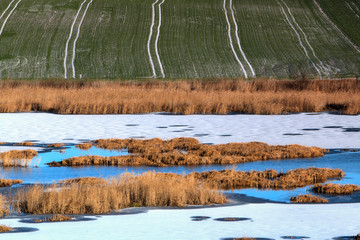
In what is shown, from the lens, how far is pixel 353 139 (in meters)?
21.8

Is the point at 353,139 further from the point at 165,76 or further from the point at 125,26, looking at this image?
the point at 125,26

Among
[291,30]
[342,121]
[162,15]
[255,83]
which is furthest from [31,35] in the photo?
[342,121]

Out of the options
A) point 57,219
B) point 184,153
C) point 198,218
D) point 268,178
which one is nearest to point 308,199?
point 268,178

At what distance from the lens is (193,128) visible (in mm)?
24781

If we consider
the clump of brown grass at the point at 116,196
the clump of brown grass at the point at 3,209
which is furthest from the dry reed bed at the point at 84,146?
the clump of brown grass at the point at 3,209

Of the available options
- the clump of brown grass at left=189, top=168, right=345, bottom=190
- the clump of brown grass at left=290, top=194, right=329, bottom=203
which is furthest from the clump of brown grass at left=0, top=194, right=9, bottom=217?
the clump of brown grass at left=290, top=194, right=329, bottom=203

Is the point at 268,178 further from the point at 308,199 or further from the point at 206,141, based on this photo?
the point at 206,141

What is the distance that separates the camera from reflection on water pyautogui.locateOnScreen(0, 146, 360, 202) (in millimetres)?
13984

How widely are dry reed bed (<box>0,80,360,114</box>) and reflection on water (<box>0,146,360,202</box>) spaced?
438 inches

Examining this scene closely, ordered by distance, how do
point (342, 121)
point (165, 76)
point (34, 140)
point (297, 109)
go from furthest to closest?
point (165, 76)
point (297, 109)
point (342, 121)
point (34, 140)

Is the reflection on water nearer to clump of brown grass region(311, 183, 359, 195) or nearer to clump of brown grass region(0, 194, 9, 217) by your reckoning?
clump of brown grass region(311, 183, 359, 195)

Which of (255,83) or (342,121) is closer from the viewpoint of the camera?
(342,121)

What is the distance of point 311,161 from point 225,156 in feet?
7.60

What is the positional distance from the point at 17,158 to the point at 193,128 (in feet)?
27.4
